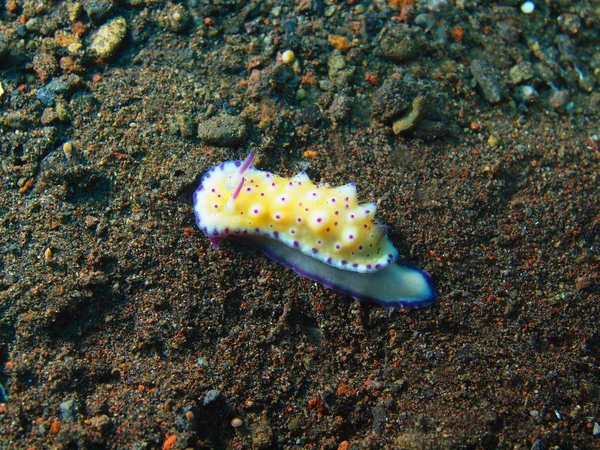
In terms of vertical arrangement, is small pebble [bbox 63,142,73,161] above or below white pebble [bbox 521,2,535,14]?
below

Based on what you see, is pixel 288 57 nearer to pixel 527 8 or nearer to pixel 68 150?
pixel 68 150

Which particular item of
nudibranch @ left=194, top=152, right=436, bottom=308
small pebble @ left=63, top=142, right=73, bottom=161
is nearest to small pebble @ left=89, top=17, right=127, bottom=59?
small pebble @ left=63, top=142, right=73, bottom=161

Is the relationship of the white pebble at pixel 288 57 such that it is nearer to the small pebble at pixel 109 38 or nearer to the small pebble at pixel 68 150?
the small pebble at pixel 109 38

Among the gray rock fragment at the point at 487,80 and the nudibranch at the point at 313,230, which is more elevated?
the gray rock fragment at the point at 487,80

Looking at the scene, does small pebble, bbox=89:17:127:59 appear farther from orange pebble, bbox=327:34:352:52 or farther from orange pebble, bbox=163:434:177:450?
orange pebble, bbox=163:434:177:450

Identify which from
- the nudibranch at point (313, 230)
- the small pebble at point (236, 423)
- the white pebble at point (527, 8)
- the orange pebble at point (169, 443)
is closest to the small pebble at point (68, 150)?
the nudibranch at point (313, 230)

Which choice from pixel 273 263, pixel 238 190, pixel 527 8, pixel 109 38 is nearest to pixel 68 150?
pixel 109 38

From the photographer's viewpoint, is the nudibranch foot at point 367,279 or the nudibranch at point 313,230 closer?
the nudibranch at point 313,230
